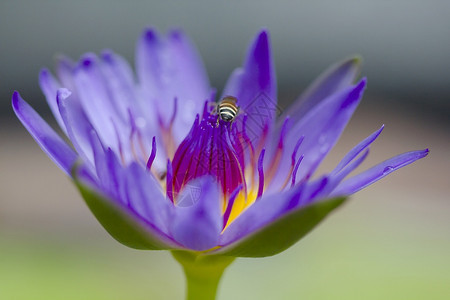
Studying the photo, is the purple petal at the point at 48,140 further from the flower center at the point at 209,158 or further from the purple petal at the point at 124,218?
the flower center at the point at 209,158

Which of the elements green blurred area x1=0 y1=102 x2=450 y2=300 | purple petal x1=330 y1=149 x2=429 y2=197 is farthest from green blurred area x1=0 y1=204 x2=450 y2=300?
A: purple petal x1=330 y1=149 x2=429 y2=197

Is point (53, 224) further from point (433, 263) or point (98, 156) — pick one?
point (98, 156)

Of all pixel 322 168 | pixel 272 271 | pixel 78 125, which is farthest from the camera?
pixel 322 168

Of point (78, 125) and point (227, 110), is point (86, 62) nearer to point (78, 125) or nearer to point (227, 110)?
point (78, 125)

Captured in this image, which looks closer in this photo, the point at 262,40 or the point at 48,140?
the point at 48,140

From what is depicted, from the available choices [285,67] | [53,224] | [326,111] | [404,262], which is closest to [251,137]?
[326,111]

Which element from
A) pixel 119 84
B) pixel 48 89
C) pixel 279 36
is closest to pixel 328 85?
pixel 119 84
